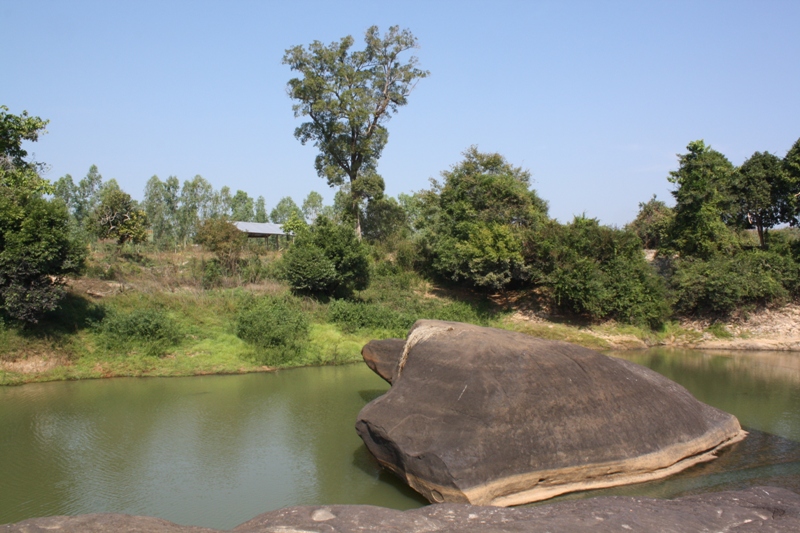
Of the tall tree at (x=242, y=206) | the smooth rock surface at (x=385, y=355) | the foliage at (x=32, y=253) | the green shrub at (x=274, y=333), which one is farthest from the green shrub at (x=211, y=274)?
Result: the tall tree at (x=242, y=206)

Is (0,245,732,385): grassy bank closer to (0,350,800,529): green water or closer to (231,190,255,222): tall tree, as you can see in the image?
(0,350,800,529): green water

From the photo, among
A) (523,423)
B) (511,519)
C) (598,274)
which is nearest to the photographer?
(511,519)

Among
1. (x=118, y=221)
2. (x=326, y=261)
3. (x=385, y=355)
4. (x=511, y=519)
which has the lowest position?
(x=511, y=519)

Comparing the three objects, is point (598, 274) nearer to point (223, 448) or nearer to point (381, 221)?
point (381, 221)

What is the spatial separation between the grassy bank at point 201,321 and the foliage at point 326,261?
71cm

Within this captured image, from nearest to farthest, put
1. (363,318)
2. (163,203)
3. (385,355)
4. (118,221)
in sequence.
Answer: (385,355)
(363,318)
(118,221)
(163,203)

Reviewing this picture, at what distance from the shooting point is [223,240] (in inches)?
1090

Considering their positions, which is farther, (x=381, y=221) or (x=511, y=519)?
(x=381, y=221)

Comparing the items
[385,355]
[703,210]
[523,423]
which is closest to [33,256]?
[385,355]

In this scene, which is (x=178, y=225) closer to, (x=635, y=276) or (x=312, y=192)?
(x=312, y=192)

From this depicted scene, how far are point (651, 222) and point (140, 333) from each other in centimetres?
2825

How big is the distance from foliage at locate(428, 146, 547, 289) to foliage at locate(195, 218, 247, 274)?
895cm

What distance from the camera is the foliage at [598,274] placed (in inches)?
949

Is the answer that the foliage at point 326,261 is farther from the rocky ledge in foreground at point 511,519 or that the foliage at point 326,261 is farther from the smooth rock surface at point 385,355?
the rocky ledge in foreground at point 511,519
